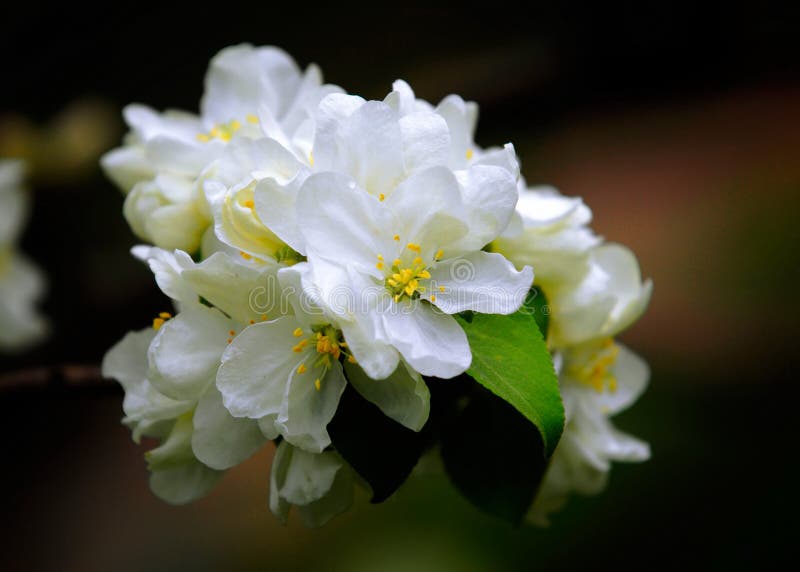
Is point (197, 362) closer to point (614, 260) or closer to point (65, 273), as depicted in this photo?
point (614, 260)

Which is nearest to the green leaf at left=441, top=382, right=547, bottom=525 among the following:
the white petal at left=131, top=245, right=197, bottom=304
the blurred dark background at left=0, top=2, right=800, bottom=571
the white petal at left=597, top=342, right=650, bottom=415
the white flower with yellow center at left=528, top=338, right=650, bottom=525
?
the white flower with yellow center at left=528, top=338, right=650, bottom=525

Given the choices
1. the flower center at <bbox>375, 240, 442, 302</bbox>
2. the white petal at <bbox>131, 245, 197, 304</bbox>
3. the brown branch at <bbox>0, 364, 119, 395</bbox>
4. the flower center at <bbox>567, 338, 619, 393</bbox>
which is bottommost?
the brown branch at <bbox>0, 364, 119, 395</bbox>

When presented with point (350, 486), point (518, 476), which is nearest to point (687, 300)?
point (518, 476)

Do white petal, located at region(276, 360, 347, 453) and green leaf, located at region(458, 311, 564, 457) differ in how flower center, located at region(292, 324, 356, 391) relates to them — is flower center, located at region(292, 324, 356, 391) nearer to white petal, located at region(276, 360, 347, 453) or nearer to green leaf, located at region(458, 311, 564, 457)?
white petal, located at region(276, 360, 347, 453)

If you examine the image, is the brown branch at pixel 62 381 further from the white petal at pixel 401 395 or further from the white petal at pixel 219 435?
the white petal at pixel 401 395

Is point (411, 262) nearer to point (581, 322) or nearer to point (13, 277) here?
point (581, 322)

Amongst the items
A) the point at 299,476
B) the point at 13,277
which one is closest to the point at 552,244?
the point at 299,476

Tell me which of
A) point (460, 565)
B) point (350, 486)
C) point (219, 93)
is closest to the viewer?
point (350, 486)
